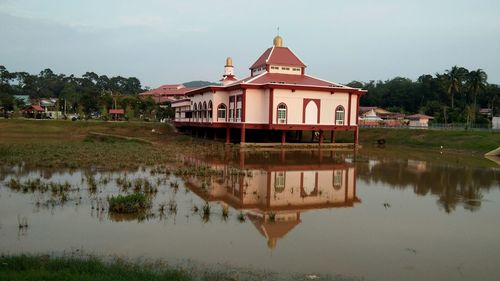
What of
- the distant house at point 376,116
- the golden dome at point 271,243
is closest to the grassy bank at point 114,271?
the golden dome at point 271,243

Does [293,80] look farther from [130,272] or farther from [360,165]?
[130,272]

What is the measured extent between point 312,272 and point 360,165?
1823cm

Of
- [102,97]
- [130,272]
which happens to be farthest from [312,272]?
[102,97]

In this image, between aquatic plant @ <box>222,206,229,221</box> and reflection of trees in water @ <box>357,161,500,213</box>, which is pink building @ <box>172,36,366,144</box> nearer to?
reflection of trees in water @ <box>357,161,500,213</box>

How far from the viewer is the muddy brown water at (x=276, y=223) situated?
845 cm

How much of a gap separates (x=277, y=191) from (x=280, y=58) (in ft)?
94.8

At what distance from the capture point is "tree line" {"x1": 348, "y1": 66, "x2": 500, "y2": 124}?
68.5 metres

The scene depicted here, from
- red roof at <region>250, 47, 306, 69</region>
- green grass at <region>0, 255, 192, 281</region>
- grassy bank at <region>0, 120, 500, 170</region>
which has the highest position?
red roof at <region>250, 47, 306, 69</region>

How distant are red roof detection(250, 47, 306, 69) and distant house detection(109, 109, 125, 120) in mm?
35114

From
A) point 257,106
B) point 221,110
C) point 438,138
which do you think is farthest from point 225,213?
point 438,138

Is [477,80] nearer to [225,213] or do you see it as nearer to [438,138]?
[438,138]

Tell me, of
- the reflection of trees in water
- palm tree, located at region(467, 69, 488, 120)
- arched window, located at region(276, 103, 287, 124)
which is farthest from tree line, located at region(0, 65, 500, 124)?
the reflection of trees in water

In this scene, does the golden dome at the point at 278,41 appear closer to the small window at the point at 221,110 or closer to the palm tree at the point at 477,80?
the small window at the point at 221,110

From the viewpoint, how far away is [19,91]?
106 m
